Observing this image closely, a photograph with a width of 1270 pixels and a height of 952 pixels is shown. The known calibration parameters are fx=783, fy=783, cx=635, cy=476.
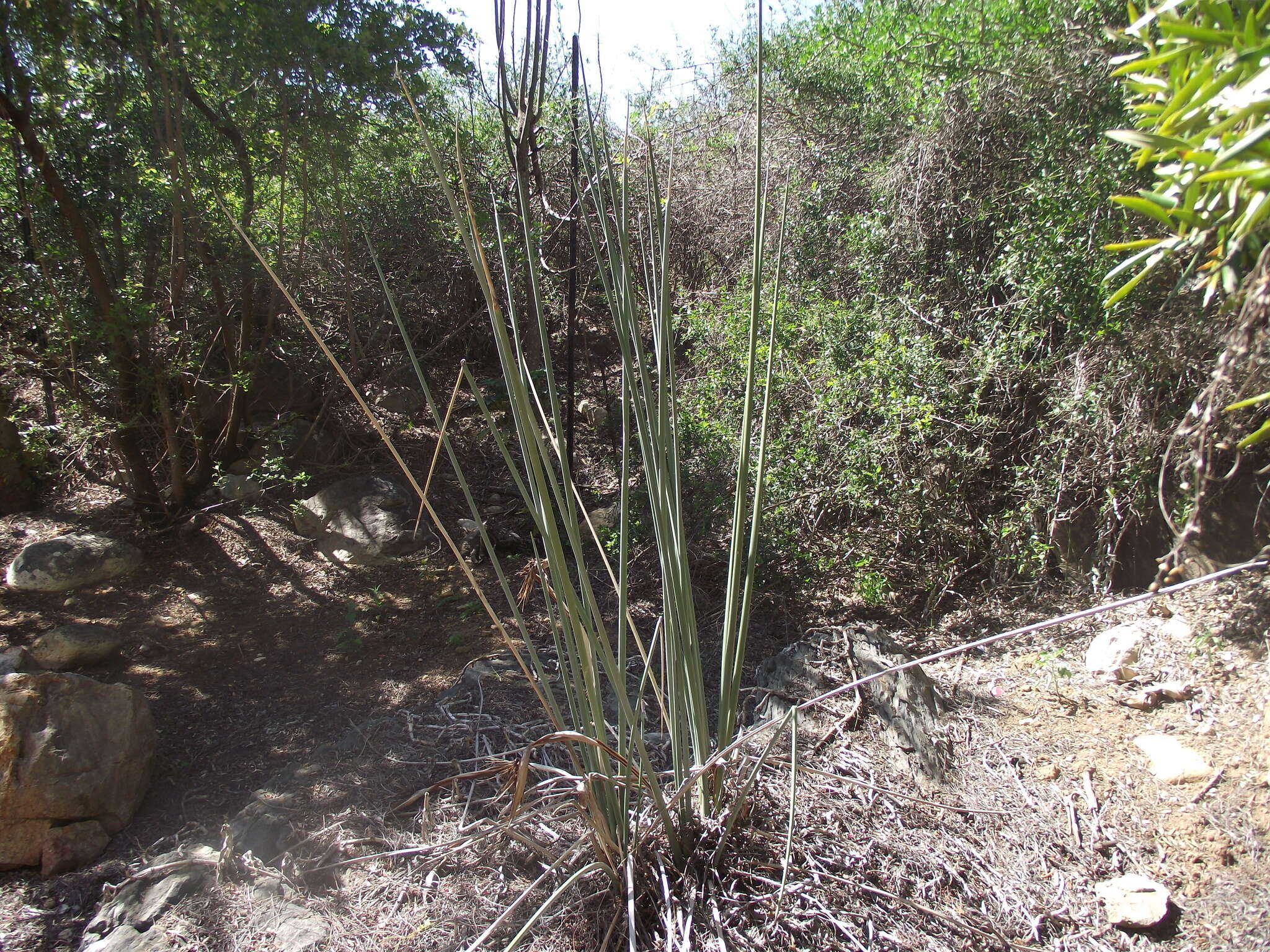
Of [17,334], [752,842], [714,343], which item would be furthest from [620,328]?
[17,334]

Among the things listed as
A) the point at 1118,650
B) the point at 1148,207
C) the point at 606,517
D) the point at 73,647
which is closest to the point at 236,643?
the point at 73,647

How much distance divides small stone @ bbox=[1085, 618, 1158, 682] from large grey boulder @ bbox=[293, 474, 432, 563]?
128 inches

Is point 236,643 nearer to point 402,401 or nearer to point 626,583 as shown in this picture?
point 402,401

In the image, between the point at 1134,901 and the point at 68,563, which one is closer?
the point at 1134,901

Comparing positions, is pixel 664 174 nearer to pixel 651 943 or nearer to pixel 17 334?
pixel 17 334

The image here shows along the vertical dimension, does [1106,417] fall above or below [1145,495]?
above

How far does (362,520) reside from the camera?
448 cm

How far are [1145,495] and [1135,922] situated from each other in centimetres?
172

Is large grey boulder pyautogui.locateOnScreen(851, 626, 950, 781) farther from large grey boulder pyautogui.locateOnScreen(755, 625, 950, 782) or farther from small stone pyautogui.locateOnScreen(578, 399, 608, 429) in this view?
small stone pyautogui.locateOnScreen(578, 399, 608, 429)

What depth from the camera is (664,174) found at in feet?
17.1

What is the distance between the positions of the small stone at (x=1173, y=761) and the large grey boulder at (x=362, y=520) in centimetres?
344

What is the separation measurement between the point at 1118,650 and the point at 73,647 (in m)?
4.06

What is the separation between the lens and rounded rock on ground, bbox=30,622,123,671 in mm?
3326

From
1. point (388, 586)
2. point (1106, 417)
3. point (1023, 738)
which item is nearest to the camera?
point (1023, 738)
